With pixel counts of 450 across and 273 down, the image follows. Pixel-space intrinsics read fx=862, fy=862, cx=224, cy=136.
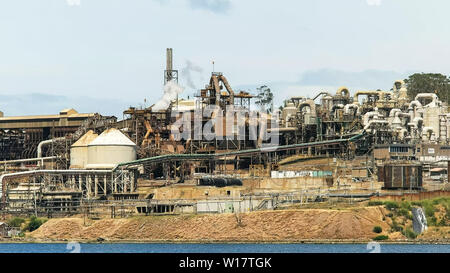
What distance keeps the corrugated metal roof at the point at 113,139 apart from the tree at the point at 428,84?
60104 millimetres

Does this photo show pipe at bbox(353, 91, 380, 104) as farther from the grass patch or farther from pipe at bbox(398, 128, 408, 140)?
the grass patch

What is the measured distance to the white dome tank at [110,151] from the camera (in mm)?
118125

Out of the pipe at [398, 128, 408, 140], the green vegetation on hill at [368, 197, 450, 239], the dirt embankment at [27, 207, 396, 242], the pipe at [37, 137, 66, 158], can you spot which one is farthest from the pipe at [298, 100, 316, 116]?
the green vegetation on hill at [368, 197, 450, 239]

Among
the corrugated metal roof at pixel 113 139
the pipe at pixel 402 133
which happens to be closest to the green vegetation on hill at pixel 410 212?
the pipe at pixel 402 133

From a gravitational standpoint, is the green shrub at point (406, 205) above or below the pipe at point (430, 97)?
below

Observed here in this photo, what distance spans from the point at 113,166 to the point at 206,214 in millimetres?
26430

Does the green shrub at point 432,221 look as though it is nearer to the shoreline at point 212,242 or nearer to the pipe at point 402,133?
the shoreline at point 212,242

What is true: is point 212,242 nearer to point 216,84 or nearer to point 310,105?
point 216,84

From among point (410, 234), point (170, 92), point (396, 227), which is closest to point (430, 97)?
point (170, 92)

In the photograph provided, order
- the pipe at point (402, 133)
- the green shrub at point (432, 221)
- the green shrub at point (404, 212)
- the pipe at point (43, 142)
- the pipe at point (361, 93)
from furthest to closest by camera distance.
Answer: the pipe at point (361, 93), the pipe at point (43, 142), the pipe at point (402, 133), the green shrub at point (404, 212), the green shrub at point (432, 221)

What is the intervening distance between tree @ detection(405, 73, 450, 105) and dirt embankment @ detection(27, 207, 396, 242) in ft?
246

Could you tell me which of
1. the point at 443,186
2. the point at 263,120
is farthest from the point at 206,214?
the point at 263,120

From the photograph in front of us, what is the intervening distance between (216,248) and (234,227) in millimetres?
10134
